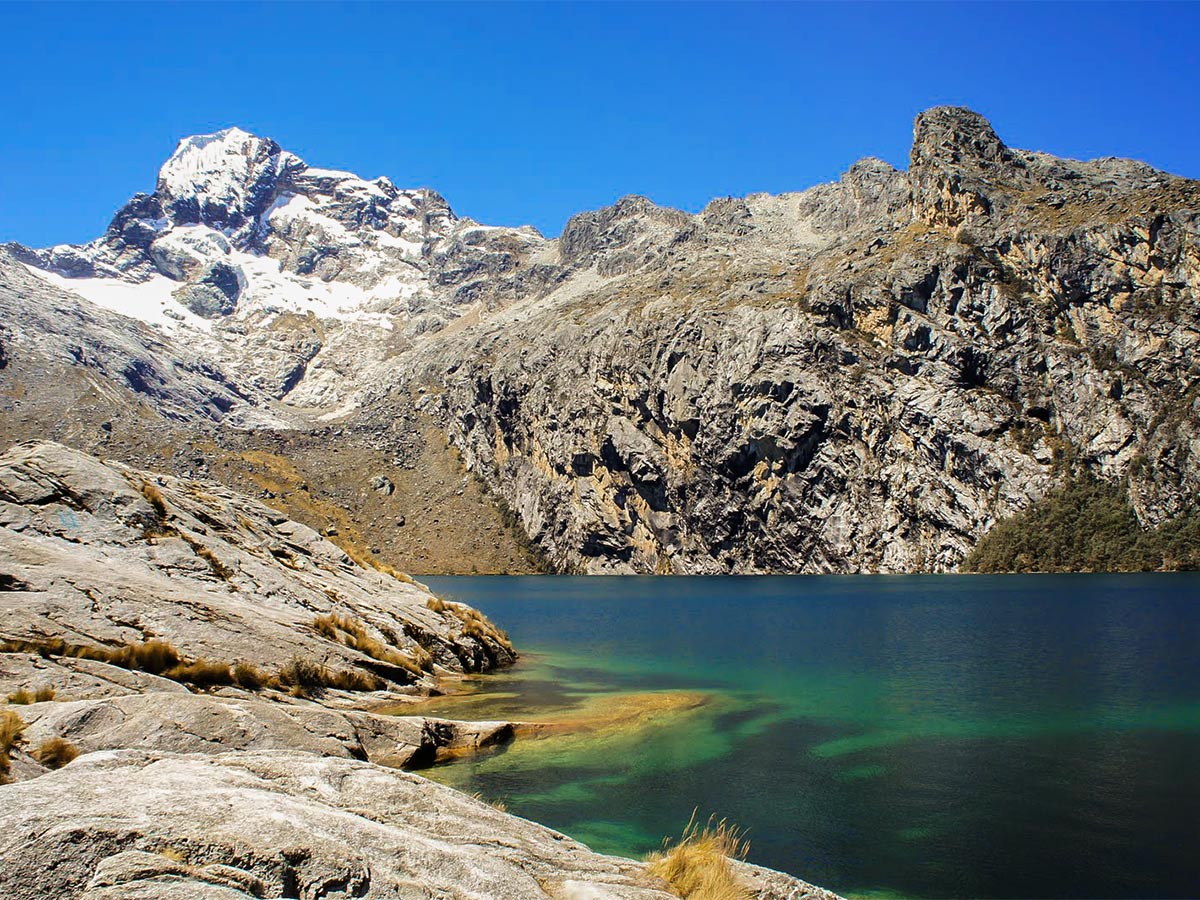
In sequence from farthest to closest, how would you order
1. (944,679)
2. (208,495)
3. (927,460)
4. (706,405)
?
1. (706,405)
2. (927,460)
3. (208,495)
4. (944,679)

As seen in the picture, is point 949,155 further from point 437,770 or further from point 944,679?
point 437,770

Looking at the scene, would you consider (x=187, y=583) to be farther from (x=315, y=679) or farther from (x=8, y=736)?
(x=8, y=736)

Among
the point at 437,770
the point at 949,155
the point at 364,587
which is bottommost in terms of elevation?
the point at 437,770

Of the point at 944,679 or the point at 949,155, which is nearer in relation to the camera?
the point at 944,679

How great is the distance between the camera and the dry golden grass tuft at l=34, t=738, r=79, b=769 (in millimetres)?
13389

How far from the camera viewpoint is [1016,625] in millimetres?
60656

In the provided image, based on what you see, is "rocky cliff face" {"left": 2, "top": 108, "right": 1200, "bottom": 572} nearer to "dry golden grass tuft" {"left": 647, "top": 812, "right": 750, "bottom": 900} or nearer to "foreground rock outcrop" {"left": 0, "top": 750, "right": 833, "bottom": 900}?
"dry golden grass tuft" {"left": 647, "top": 812, "right": 750, "bottom": 900}

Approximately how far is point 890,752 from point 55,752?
24457 millimetres

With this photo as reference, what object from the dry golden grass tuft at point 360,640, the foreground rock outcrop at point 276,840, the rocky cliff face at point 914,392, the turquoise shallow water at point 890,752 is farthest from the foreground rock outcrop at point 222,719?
the rocky cliff face at point 914,392

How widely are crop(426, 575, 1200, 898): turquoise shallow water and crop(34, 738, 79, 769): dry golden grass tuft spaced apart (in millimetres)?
10892

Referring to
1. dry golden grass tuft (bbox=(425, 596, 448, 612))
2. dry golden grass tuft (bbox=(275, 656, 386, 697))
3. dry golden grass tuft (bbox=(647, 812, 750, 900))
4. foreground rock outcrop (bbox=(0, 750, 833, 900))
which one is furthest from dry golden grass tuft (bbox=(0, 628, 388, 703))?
dry golden grass tuft (bbox=(425, 596, 448, 612))

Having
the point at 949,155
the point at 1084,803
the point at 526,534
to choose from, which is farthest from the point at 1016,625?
the point at 949,155

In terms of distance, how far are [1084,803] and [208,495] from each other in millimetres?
42566

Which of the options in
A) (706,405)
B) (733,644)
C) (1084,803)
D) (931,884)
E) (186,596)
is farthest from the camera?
(706,405)
